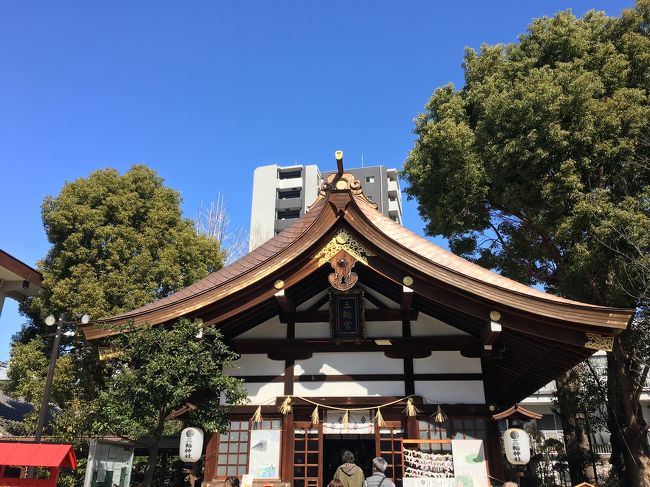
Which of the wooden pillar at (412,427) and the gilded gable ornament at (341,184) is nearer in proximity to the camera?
the gilded gable ornament at (341,184)

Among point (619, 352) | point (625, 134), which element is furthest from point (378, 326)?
point (625, 134)

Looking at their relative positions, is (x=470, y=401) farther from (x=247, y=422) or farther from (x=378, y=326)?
(x=247, y=422)

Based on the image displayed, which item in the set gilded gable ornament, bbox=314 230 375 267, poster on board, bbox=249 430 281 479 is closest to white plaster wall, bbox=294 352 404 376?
poster on board, bbox=249 430 281 479

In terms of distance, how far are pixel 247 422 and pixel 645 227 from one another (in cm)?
979

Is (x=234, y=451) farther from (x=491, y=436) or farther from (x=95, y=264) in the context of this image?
(x=95, y=264)

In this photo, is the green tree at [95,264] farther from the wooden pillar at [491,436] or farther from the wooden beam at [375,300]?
the wooden pillar at [491,436]

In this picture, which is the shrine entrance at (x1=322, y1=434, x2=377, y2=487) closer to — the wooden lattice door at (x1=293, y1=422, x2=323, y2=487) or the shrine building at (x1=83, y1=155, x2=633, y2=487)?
the wooden lattice door at (x1=293, y1=422, x2=323, y2=487)

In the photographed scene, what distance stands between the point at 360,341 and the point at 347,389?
0.97 metres

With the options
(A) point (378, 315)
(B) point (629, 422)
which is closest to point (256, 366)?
(A) point (378, 315)

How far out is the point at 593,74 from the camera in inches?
544

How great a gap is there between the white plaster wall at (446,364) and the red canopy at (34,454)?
620cm

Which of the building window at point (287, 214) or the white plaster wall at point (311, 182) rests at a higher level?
the white plaster wall at point (311, 182)

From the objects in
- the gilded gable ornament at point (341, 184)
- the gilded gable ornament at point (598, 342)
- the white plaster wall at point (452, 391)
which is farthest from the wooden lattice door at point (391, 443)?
the gilded gable ornament at point (341, 184)

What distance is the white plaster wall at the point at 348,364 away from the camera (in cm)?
955
